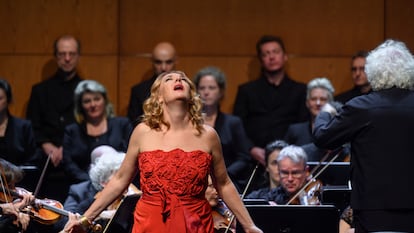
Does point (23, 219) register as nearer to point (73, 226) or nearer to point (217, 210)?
point (73, 226)

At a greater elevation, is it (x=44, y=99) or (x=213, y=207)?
(x=44, y=99)

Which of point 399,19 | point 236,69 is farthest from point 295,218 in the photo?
point 399,19

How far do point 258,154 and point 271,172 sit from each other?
1.66 ft

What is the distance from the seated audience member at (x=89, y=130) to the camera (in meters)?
5.12

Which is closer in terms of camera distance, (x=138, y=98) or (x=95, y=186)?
(x=95, y=186)

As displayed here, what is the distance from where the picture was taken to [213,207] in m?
4.00

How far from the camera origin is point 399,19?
6199 millimetres

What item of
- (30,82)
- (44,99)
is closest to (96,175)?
(44,99)

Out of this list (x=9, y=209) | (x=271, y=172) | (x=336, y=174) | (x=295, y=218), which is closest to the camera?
(x=295, y=218)

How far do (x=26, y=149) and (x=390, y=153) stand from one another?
8.47 feet

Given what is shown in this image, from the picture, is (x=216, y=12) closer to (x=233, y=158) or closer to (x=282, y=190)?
(x=233, y=158)

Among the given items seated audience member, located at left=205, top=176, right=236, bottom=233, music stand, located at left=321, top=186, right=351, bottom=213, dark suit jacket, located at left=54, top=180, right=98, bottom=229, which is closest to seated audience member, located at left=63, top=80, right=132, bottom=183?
dark suit jacket, located at left=54, top=180, right=98, bottom=229

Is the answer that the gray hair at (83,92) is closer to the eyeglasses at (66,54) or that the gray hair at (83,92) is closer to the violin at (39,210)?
the eyeglasses at (66,54)

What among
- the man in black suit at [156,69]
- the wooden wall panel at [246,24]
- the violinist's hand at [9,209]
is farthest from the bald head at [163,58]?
the violinist's hand at [9,209]
